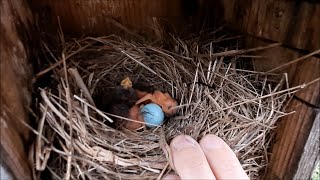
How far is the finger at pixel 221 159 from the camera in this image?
0.59 meters

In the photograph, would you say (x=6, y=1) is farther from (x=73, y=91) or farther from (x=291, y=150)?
(x=291, y=150)

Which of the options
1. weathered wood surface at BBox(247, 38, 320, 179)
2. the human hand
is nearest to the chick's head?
the human hand

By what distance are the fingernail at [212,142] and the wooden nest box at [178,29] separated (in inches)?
5.9

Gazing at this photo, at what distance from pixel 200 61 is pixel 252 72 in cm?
14

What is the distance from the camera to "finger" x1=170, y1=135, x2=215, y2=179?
0.57 metres

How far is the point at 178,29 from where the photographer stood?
3.45 feet

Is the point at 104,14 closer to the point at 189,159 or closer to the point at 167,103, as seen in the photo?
the point at 167,103

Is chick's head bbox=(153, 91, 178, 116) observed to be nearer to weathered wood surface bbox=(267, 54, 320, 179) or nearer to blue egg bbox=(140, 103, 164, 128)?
blue egg bbox=(140, 103, 164, 128)

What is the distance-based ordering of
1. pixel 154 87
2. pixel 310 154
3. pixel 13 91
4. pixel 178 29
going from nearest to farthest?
pixel 13 91 < pixel 310 154 < pixel 154 87 < pixel 178 29

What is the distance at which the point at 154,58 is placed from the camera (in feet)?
2.90

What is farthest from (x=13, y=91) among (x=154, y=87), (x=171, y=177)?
(x=154, y=87)

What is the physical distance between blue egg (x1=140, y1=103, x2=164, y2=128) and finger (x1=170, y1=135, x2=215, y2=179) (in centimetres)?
14

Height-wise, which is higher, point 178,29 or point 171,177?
point 178,29

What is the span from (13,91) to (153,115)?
0.35 m
